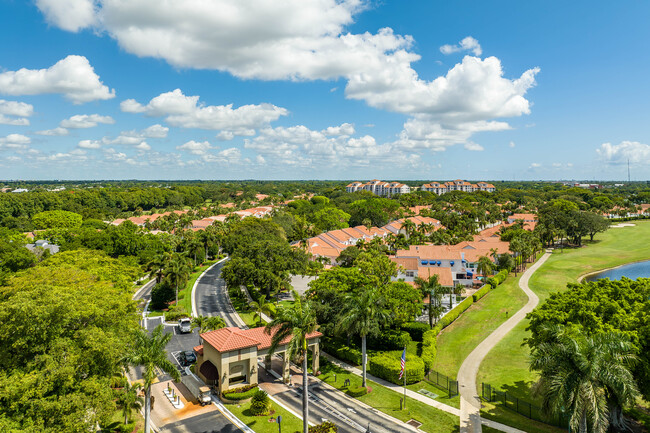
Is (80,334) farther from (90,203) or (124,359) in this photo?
(90,203)

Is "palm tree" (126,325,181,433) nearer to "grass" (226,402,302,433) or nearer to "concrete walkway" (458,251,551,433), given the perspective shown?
"grass" (226,402,302,433)

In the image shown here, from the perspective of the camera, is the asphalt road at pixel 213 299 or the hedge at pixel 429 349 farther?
the asphalt road at pixel 213 299

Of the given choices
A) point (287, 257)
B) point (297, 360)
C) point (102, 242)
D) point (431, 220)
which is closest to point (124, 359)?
point (297, 360)

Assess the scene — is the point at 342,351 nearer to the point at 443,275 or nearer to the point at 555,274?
the point at 443,275

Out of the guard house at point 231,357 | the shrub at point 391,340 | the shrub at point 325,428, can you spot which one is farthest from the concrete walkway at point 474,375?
the guard house at point 231,357

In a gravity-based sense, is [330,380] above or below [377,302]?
below

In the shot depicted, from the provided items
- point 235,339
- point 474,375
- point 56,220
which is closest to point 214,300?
point 235,339

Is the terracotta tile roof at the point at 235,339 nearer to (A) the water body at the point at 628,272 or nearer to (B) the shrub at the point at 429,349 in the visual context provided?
(B) the shrub at the point at 429,349
